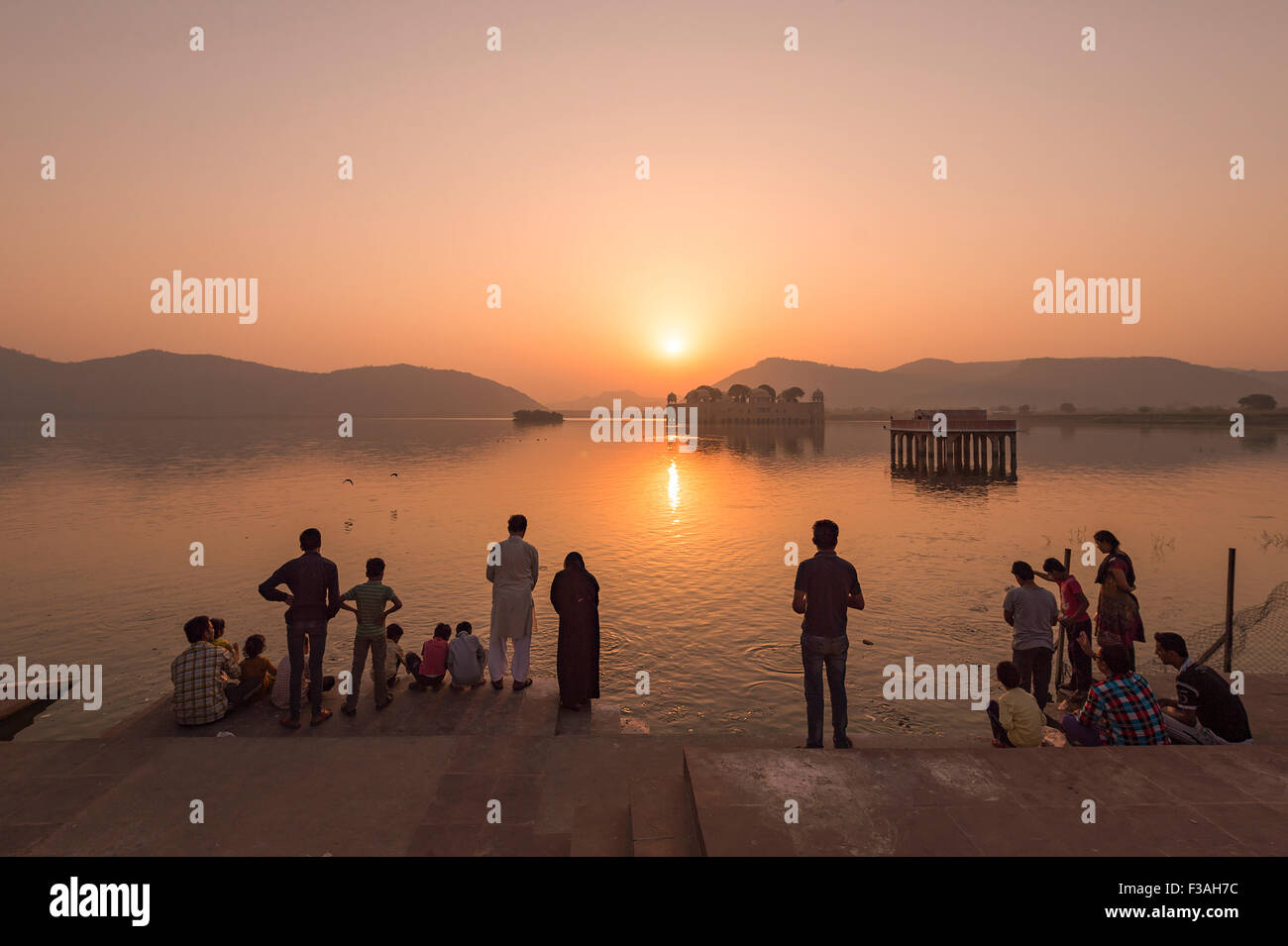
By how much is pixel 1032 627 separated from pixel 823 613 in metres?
3.41

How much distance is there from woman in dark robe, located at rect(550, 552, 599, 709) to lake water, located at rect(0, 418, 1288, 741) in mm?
2957

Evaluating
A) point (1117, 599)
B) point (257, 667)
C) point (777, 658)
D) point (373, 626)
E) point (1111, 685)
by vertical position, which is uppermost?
point (1117, 599)

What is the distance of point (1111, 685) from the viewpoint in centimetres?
579

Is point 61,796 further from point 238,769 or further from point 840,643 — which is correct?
point 840,643

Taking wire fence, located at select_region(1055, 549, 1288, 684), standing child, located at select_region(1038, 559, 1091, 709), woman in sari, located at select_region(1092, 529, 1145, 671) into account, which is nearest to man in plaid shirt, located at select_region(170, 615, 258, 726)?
standing child, located at select_region(1038, 559, 1091, 709)

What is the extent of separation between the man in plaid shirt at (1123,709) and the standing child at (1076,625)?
2410 mm

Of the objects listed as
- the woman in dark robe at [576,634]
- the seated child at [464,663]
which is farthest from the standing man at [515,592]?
the woman in dark robe at [576,634]

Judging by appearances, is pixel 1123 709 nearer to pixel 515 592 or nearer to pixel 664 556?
pixel 515 592

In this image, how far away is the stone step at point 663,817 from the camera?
4.35m

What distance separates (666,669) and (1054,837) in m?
9.11

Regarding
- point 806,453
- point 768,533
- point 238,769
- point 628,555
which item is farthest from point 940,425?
point 238,769

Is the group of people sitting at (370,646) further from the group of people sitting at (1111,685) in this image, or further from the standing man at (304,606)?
the group of people sitting at (1111,685)

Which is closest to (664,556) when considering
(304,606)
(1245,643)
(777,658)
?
(777,658)

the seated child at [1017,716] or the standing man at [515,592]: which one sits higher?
the standing man at [515,592]
